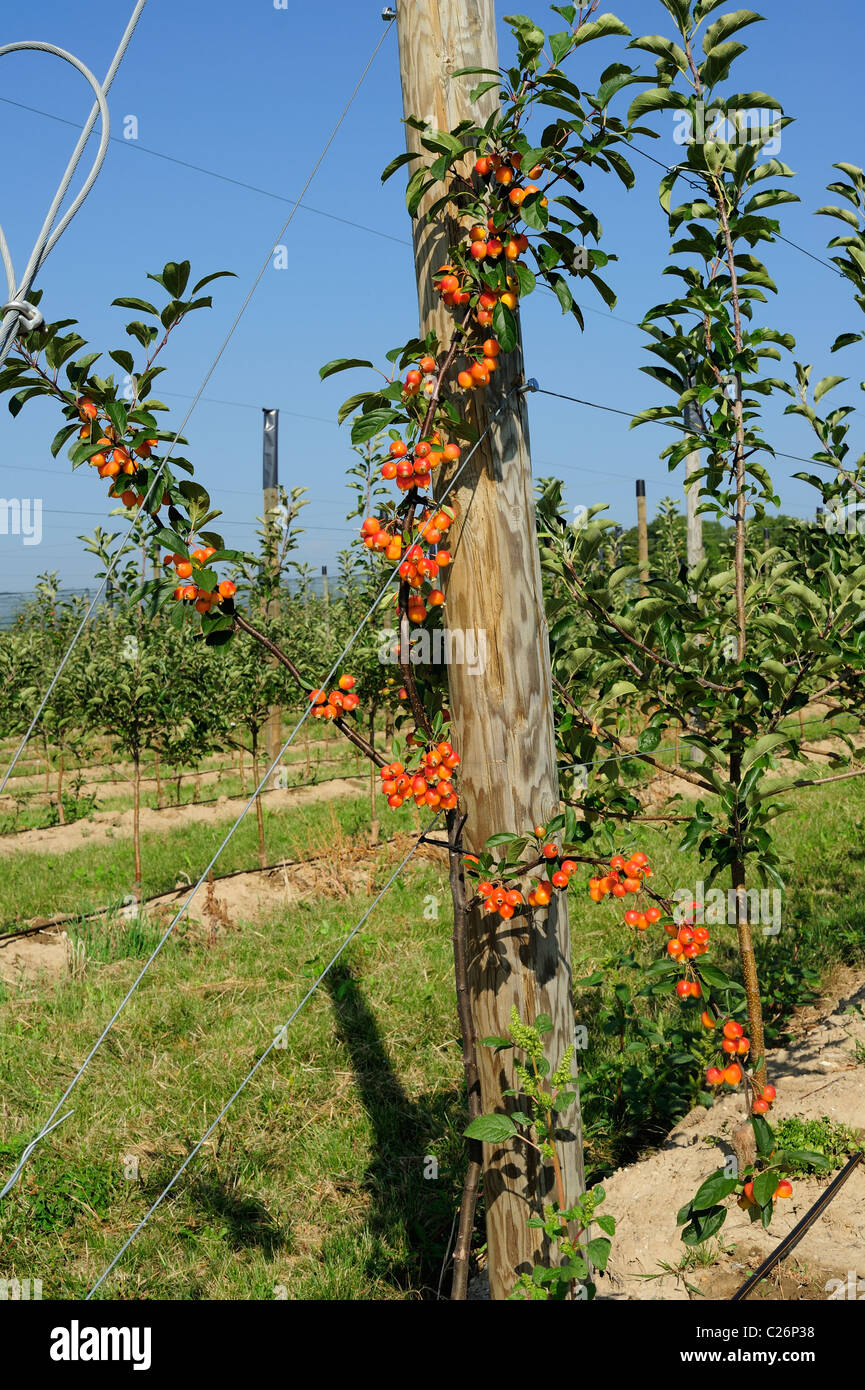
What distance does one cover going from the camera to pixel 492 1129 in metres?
1.83

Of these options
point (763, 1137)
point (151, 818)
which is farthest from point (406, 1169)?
point (151, 818)

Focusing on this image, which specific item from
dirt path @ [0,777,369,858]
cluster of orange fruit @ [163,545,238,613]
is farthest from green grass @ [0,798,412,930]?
cluster of orange fruit @ [163,545,238,613]

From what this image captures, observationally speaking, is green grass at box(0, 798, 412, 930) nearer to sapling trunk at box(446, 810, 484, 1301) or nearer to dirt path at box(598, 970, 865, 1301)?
dirt path at box(598, 970, 865, 1301)

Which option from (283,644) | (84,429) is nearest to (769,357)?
(84,429)

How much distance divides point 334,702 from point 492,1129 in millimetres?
936

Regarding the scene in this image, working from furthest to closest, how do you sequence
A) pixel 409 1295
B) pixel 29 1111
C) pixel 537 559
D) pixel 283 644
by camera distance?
pixel 283 644
pixel 29 1111
pixel 409 1295
pixel 537 559

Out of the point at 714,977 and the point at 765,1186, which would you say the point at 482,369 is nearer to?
the point at 714,977

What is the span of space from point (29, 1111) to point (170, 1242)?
1.14 metres

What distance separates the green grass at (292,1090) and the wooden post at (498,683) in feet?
1.40

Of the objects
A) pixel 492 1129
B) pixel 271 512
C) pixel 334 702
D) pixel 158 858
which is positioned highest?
pixel 271 512

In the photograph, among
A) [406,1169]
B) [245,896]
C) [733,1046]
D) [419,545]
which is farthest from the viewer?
[245,896]

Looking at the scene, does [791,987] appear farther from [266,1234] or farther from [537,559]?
[537,559]

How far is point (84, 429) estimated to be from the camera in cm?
184
